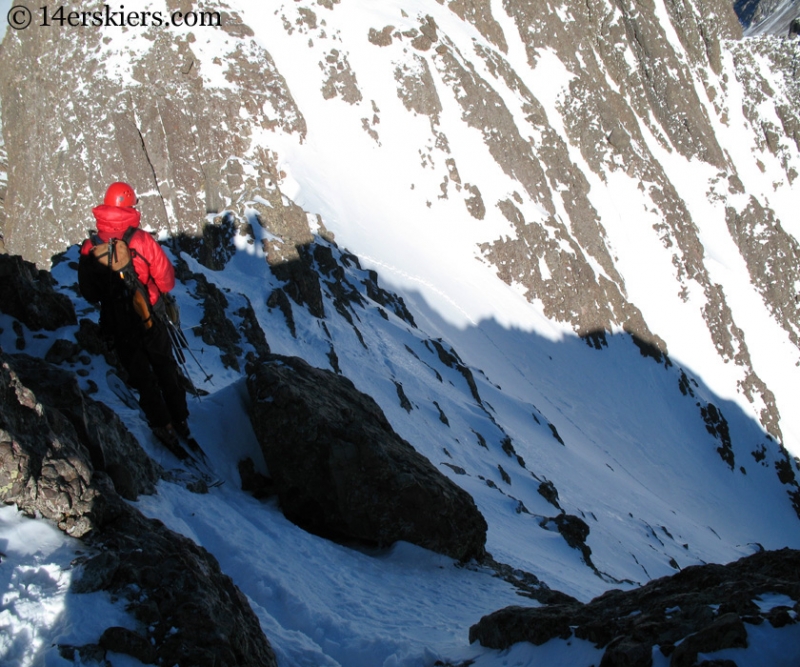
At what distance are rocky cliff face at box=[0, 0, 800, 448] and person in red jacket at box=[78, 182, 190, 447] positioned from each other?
1711 cm

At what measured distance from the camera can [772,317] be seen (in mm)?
64125

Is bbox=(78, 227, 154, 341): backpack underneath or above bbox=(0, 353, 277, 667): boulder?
above

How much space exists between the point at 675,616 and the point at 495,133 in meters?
50.6

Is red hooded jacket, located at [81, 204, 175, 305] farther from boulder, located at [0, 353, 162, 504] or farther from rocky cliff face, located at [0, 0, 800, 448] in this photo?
rocky cliff face, located at [0, 0, 800, 448]

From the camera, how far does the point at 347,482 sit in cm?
752

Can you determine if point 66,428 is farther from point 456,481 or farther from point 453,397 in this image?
point 453,397

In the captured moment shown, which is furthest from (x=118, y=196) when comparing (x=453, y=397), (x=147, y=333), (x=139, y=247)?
(x=453, y=397)

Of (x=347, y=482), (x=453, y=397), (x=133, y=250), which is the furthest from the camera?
(x=453, y=397)

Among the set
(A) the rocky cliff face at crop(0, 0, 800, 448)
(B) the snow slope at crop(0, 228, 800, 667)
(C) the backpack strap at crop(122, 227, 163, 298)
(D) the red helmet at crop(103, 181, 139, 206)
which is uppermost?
(A) the rocky cliff face at crop(0, 0, 800, 448)

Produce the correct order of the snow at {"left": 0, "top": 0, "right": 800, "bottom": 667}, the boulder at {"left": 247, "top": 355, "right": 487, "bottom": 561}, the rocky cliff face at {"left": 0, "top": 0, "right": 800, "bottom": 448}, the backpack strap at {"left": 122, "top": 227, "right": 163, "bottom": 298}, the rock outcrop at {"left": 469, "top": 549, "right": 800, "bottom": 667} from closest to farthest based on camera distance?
the rock outcrop at {"left": 469, "top": 549, "right": 800, "bottom": 667} → the snow at {"left": 0, "top": 0, "right": 800, "bottom": 667} → the backpack strap at {"left": 122, "top": 227, "right": 163, "bottom": 298} → the boulder at {"left": 247, "top": 355, "right": 487, "bottom": 561} → the rocky cliff face at {"left": 0, "top": 0, "right": 800, "bottom": 448}

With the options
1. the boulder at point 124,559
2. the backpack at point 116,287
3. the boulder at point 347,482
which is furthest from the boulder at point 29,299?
the boulder at point 124,559

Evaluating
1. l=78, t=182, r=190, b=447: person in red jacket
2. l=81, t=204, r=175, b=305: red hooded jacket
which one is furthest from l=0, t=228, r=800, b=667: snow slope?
l=81, t=204, r=175, b=305: red hooded jacket

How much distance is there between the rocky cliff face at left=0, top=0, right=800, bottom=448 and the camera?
35000 millimetres
